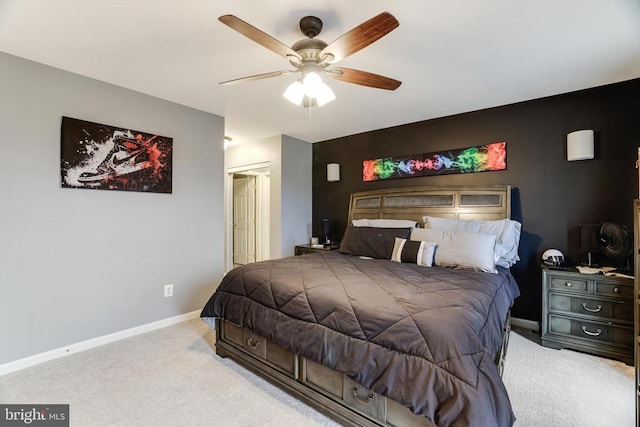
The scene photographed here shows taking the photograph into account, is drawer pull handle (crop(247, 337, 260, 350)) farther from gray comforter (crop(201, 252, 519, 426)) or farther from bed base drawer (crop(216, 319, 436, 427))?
gray comforter (crop(201, 252, 519, 426))

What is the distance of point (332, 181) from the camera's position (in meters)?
4.79

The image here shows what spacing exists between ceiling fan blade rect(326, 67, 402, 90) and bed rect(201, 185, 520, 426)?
57.0 inches

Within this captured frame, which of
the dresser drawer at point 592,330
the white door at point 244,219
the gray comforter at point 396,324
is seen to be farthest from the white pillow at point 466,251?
the white door at point 244,219

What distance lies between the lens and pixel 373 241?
10.7ft

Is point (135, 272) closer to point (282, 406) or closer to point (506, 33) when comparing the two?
point (282, 406)

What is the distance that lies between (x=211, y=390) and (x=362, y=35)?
247 centimetres

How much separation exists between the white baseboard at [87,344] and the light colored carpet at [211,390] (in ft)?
0.24

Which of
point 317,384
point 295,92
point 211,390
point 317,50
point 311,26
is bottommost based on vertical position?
point 211,390

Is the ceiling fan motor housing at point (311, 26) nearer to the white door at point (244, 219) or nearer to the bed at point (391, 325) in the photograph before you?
the bed at point (391, 325)

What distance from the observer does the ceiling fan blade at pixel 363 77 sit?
1.99m

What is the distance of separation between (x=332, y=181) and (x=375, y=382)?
11.9 feet

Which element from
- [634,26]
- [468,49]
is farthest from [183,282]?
[634,26]

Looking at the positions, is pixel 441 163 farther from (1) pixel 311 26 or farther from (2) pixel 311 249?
(1) pixel 311 26

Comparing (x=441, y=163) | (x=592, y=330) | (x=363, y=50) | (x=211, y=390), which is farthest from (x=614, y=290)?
(x=211, y=390)
